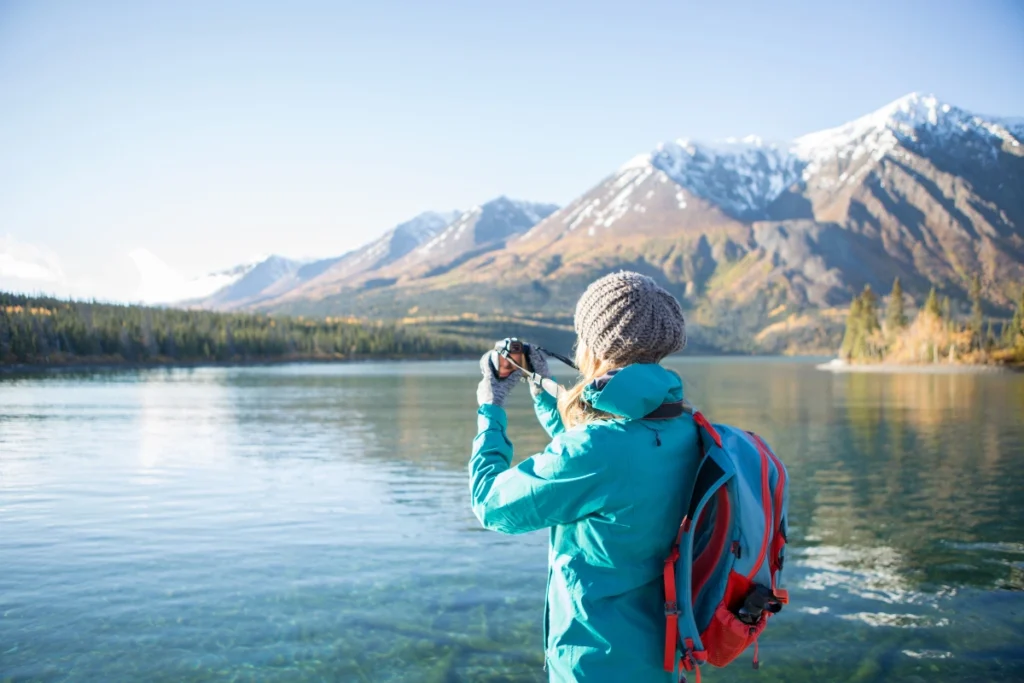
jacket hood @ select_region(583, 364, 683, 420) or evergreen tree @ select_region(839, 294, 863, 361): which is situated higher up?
jacket hood @ select_region(583, 364, 683, 420)

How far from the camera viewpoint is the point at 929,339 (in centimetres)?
15225

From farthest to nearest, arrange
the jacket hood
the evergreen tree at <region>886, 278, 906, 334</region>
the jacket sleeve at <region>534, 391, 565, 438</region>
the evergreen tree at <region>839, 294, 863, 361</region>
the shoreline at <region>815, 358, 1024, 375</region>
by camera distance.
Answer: the evergreen tree at <region>839, 294, 863, 361</region>
the evergreen tree at <region>886, 278, 906, 334</region>
the shoreline at <region>815, 358, 1024, 375</region>
the jacket sleeve at <region>534, 391, 565, 438</region>
the jacket hood

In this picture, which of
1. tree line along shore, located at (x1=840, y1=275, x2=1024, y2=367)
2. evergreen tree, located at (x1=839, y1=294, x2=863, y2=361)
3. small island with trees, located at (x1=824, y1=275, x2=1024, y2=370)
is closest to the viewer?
small island with trees, located at (x1=824, y1=275, x2=1024, y2=370)

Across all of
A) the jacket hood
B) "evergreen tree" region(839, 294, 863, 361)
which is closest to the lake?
the jacket hood

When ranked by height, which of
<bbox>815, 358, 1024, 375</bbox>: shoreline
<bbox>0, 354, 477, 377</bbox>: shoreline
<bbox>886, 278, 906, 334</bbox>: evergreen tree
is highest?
<bbox>886, 278, 906, 334</bbox>: evergreen tree

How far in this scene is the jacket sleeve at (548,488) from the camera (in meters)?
3.86

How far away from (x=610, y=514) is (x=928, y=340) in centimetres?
16699

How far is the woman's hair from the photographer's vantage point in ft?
13.5

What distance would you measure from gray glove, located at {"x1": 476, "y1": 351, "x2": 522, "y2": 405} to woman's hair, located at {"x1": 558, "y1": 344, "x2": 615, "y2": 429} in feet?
1.27

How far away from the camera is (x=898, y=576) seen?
47.8ft

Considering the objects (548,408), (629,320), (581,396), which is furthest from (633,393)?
(548,408)

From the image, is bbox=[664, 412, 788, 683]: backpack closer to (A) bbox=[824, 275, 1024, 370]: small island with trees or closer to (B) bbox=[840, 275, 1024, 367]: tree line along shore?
(A) bbox=[824, 275, 1024, 370]: small island with trees

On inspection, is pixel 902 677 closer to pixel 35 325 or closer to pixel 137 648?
pixel 137 648

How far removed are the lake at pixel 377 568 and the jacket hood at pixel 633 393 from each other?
23.6ft
